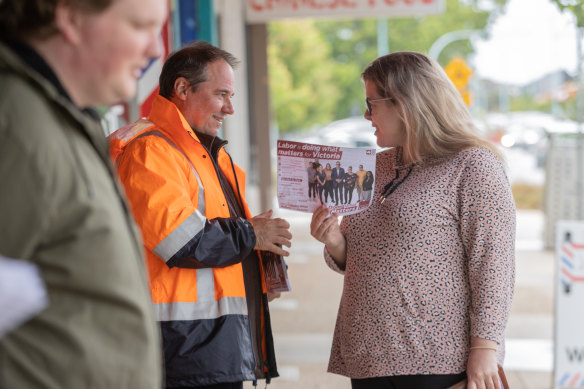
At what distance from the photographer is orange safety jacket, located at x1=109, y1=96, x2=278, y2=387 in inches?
77.4

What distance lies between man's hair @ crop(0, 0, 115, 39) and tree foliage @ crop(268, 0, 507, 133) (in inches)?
1142

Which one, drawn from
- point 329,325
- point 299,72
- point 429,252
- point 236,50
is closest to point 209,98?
point 429,252

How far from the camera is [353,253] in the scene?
7.53ft

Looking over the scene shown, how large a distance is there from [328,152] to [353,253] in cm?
37

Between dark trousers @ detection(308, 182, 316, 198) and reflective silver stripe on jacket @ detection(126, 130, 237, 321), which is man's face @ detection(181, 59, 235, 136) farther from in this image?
dark trousers @ detection(308, 182, 316, 198)

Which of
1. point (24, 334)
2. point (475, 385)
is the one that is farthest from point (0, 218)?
point (475, 385)

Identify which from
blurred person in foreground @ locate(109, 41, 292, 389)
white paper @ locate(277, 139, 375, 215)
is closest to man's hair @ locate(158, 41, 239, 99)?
blurred person in foreground @ locate(109, 41, 292, 389)

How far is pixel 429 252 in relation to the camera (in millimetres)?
2115

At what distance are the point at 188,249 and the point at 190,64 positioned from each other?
0.70 m

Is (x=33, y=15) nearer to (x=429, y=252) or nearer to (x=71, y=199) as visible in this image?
(x=71, y=199)

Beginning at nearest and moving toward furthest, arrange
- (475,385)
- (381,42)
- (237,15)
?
1. (475,385)
2. (237,15)
3. (381,42)

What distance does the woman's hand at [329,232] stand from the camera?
2252mm

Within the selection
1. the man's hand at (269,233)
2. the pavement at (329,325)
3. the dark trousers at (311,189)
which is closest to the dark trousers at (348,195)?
the dark trousers at (311,189)

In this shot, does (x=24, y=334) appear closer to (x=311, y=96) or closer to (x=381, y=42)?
(x=381, y=42)
